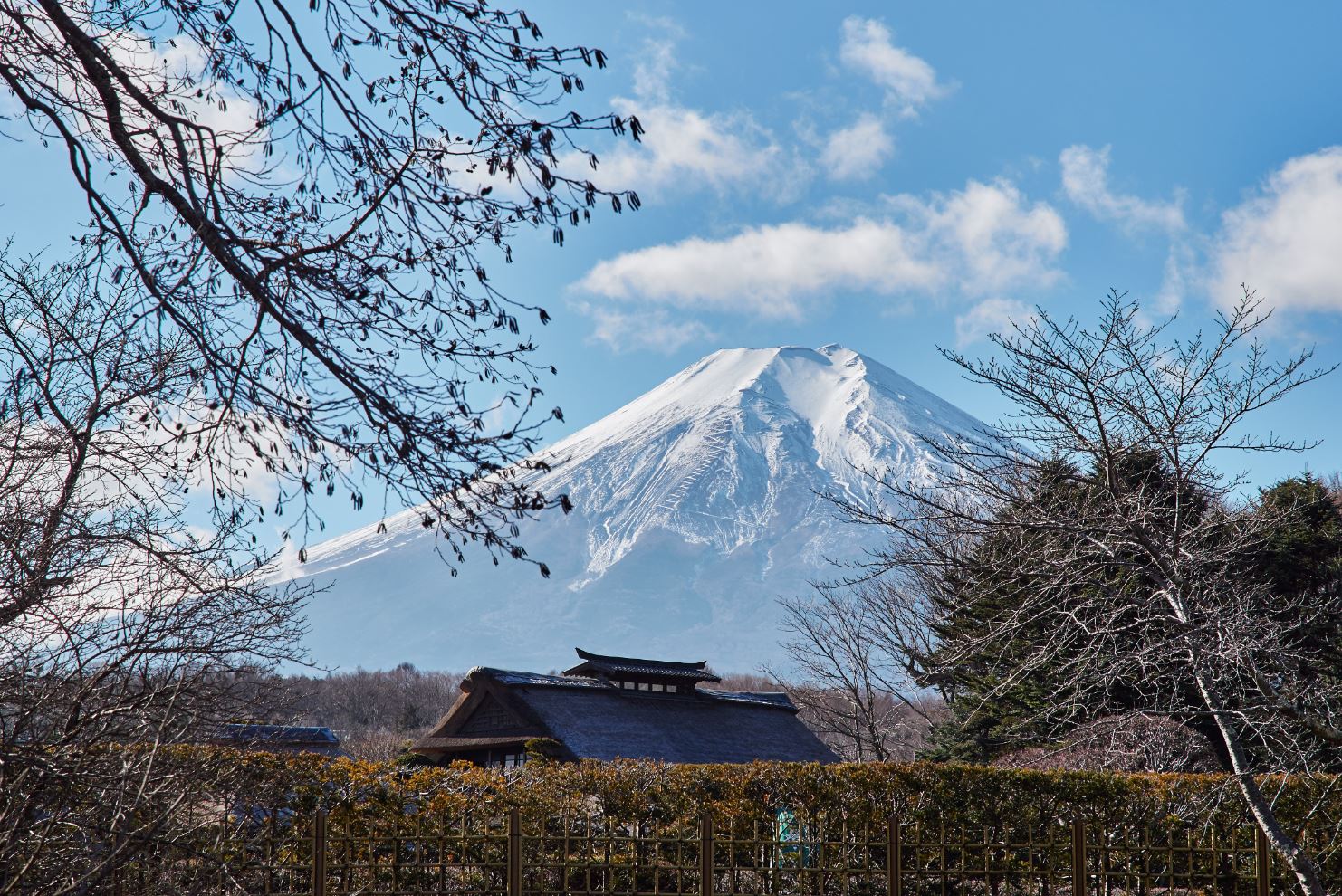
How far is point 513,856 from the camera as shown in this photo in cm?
907

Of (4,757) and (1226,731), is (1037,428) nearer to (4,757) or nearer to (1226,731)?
(1226,731)

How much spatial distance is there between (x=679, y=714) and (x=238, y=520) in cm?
2007

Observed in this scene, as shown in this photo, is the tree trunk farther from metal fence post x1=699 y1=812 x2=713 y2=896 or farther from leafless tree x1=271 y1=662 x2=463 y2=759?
leafless tree x1=271 y1=662 x2=463 y2=759

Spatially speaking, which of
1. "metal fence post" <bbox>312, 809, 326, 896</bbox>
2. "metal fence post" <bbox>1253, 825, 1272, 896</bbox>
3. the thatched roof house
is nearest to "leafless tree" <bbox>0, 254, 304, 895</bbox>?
"metal fence post" <bbox>312, 809, 326, 896</bbox>

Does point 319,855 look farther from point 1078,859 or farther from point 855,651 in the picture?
point 855,651

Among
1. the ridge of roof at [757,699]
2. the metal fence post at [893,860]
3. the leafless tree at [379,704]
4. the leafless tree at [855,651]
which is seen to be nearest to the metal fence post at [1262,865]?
the metal fence post at [893,860]

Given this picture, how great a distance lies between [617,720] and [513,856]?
14239mm

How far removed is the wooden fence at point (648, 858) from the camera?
9.02 metres

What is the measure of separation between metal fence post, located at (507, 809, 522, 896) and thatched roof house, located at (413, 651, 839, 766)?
12.0 m

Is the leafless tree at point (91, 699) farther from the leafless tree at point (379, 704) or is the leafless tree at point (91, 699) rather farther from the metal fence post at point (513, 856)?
the leafless tree at point (379, 704)

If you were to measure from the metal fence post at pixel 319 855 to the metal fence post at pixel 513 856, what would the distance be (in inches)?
58.3

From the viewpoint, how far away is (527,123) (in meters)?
5.05

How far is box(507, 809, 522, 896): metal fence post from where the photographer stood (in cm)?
902

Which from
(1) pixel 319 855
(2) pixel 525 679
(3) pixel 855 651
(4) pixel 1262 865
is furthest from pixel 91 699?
(3) pixel 855 651
